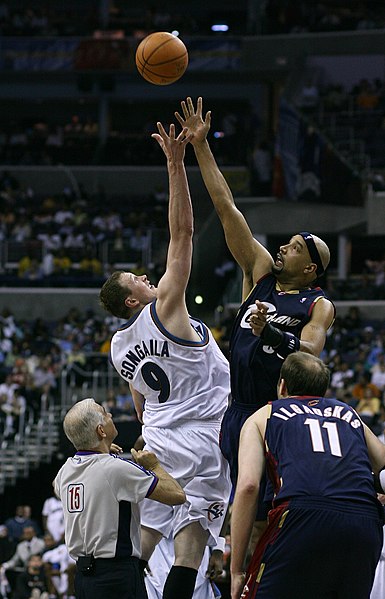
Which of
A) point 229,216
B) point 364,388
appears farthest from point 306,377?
point 364,388

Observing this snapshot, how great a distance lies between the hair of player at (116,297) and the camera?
6.77 meters

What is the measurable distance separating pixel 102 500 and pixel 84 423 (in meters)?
0.43

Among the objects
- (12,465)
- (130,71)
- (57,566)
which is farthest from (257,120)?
(57,566)

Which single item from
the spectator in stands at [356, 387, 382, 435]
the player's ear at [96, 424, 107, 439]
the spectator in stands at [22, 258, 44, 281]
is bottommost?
the spectator in stands at [356, 387, 382, 435]

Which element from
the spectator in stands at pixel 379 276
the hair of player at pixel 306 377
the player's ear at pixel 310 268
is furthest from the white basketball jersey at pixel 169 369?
the spectator in stands at pixel 379 276

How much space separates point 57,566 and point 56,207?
17642 millimetres

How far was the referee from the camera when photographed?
570 centimetres

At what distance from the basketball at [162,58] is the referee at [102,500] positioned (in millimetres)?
2908

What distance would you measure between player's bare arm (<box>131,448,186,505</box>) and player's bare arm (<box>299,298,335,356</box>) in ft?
3.59

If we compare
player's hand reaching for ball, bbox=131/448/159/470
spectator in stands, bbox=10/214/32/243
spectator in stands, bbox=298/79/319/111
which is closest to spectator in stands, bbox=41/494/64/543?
player's hand reaching for ball, bbox=131/448/159/470

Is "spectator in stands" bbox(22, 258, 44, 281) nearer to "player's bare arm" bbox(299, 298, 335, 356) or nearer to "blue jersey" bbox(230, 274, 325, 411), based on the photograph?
"blue jersey" bbox(230, 274, 325, 411)

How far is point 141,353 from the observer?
21.5 ft

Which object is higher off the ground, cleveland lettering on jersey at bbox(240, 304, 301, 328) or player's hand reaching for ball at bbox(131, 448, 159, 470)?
cleveland lettering on jersey at bbox(240, 304, 301, 328)

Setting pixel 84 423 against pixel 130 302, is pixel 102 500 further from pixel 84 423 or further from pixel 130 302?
pixel 130 302
